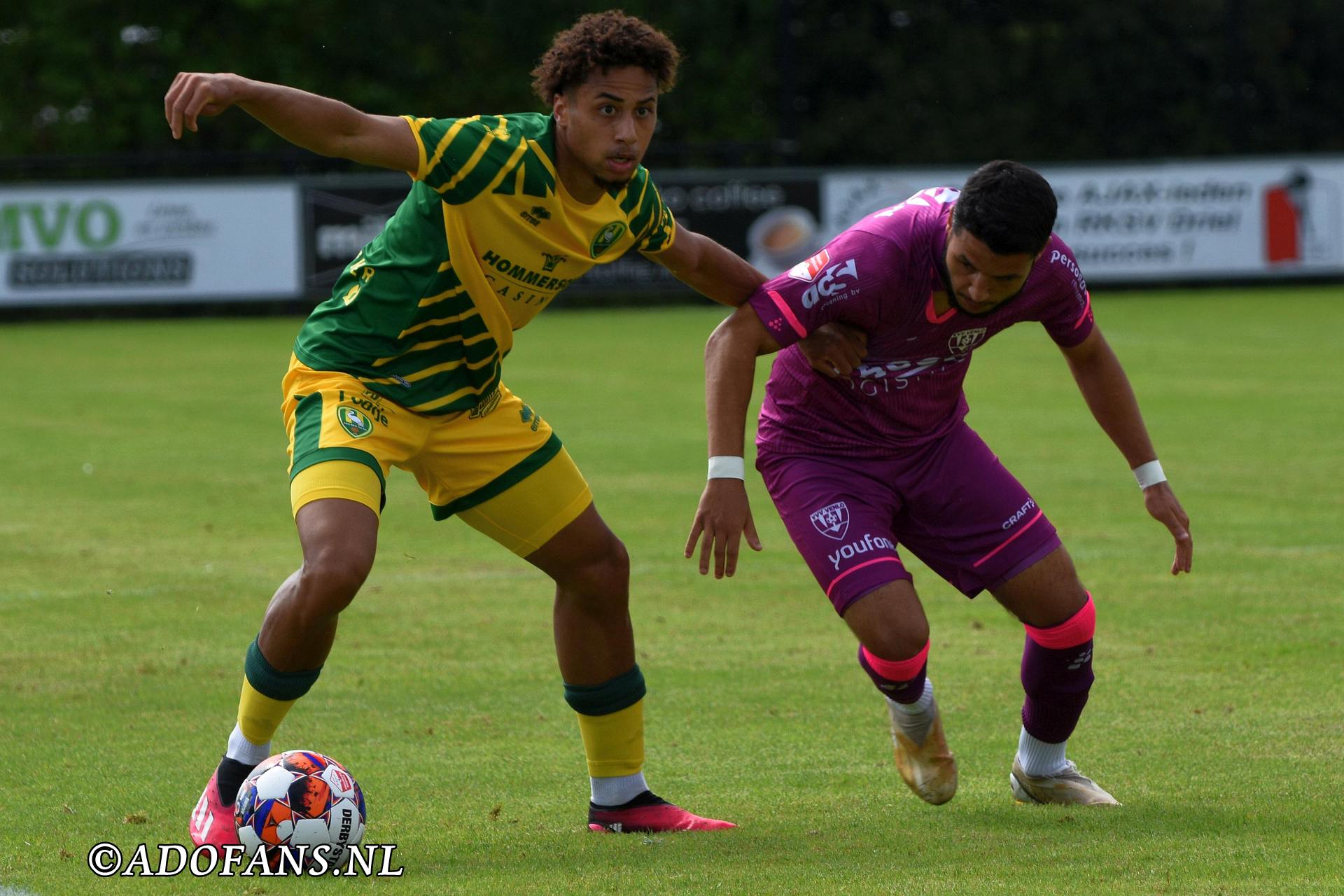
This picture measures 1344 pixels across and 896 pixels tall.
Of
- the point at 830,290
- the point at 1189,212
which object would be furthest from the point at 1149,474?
the point at 1189,212

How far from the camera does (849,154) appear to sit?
118ft

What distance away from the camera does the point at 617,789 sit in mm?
5227

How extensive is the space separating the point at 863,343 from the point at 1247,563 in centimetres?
444

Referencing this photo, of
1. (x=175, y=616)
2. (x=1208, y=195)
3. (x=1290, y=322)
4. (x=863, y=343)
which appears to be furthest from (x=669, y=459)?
(x=1208, y=195)

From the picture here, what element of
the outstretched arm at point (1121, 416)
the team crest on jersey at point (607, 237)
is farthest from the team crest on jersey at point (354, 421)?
the outstretched arm at point (1121, 416)

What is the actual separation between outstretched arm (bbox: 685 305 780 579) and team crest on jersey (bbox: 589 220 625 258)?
0.40m

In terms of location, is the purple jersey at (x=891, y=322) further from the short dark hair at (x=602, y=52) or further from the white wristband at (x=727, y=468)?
the short dark hair at (x=602, y=52)

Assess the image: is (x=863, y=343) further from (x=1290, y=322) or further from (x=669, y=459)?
(x=1290, y=322)

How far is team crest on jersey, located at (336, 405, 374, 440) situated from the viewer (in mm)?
4906

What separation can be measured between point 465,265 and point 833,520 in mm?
1314

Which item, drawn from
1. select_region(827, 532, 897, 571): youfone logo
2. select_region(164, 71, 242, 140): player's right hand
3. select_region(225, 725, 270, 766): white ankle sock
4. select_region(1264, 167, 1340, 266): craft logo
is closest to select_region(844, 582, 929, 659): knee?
select_region(827, 532, 897, 571): youfone logo

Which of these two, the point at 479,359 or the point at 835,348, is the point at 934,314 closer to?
the point at 835,348

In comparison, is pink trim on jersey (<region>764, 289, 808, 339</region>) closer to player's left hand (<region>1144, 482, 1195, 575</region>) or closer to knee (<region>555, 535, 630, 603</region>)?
knee (<region>555, 535, 630, 603</region>)

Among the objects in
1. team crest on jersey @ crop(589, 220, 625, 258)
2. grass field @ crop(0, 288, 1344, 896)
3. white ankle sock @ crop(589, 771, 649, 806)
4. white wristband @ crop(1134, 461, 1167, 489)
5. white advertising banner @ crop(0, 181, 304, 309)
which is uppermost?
team crest on jersey @ crop(589, 220, 625, 258)
